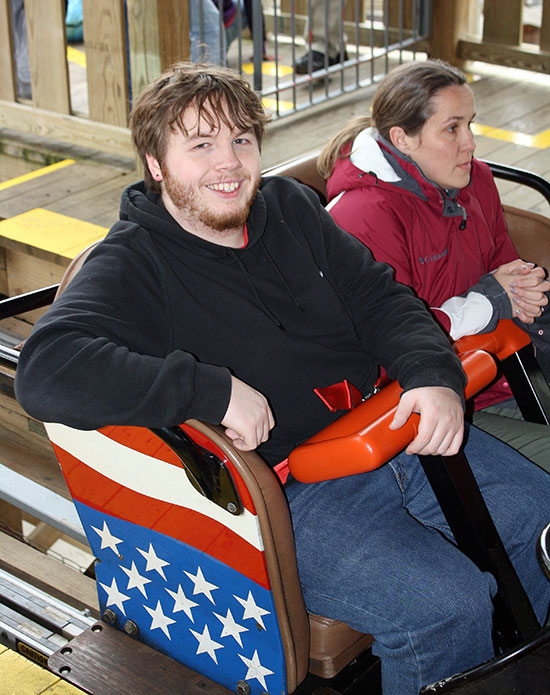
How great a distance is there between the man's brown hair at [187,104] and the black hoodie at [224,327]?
0.37 ft

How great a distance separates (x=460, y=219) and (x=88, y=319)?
948 mm

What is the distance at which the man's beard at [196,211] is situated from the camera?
149 cm

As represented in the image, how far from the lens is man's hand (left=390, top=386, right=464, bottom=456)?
4.39 feet

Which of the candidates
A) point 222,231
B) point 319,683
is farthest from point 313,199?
point 319,683

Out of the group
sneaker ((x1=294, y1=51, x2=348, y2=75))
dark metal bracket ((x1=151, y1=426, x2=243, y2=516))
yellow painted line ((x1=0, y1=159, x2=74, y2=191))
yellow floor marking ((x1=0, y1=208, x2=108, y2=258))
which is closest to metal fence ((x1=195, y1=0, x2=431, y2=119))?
sneaker ((x1=294, y1=51, x2=348, y2=75))

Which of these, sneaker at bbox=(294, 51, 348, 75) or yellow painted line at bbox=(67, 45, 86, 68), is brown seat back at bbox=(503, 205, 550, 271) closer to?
sneaker at bbox=(294, 51, 348, 75)

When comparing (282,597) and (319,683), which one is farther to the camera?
(319,683)

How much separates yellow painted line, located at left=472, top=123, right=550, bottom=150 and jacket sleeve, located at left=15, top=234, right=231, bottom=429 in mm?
3167

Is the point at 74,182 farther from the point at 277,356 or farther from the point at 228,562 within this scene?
the point at 228,562

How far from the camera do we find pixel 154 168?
1.52m

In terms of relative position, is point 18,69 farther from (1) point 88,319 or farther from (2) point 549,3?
(1) point 88,319

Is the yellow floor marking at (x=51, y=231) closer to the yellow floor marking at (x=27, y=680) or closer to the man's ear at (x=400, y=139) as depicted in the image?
the man's ear at (x=400, y=139)

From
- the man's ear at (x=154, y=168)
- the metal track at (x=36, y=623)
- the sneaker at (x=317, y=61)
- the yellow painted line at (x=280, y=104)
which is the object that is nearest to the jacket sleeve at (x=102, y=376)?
the man's ear at (x=154, y=168)

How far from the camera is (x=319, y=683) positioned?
150cm
